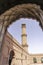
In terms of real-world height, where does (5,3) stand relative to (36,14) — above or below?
above

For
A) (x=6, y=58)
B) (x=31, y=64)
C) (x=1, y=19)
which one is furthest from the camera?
(x=31, y=64)

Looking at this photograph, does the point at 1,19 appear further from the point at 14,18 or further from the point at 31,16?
the point at 31,16

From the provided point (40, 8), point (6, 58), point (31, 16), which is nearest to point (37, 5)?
point (40, 8)

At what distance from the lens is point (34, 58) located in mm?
18375

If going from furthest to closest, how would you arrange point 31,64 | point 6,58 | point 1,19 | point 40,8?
point 31,64, point 6,58, point 1,19, point 40,8

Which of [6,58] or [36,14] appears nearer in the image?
[36,14]

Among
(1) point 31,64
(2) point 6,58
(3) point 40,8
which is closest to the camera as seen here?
(3) point 40,8

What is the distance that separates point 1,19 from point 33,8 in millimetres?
902

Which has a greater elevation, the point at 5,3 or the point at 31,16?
the point at 5,3

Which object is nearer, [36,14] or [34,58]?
[36,14]

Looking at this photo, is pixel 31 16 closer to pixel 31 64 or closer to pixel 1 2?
pixel 1 2

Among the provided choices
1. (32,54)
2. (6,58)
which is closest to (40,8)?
(6,58)

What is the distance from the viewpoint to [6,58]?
29.5 ft

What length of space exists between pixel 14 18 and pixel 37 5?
771 millimetres
